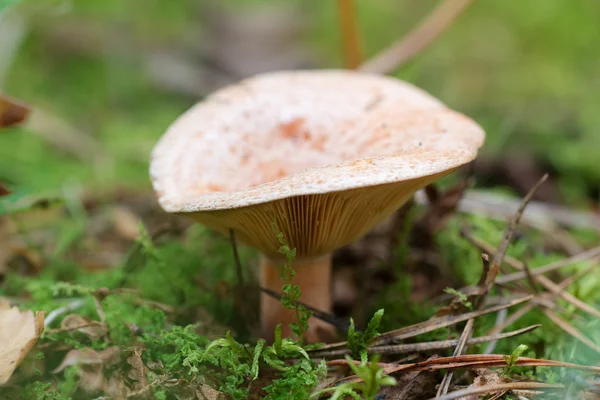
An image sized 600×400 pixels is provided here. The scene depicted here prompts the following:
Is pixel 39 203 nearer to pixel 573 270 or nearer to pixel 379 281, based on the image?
pixel 379 281

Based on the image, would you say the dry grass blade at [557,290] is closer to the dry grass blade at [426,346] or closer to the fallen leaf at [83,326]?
the dry grass blade at [426,346]

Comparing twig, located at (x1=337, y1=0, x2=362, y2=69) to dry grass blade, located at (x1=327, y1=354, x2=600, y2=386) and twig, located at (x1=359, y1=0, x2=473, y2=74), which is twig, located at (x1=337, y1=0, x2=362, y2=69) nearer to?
twig, located at (x1=359, y1=0, x2=473, y2=74)

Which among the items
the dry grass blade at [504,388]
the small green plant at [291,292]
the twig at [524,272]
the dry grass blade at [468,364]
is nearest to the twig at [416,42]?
the twig at [524,272]

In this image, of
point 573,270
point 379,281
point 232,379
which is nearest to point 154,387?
point 232,379

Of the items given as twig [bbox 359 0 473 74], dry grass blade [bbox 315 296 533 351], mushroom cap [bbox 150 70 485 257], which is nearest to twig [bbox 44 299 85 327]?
mushroom cap [bbox 150 70 485 257]

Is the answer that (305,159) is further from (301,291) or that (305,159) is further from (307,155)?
(301,291)

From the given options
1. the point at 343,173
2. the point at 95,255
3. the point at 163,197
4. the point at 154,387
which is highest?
the point at 343,173
